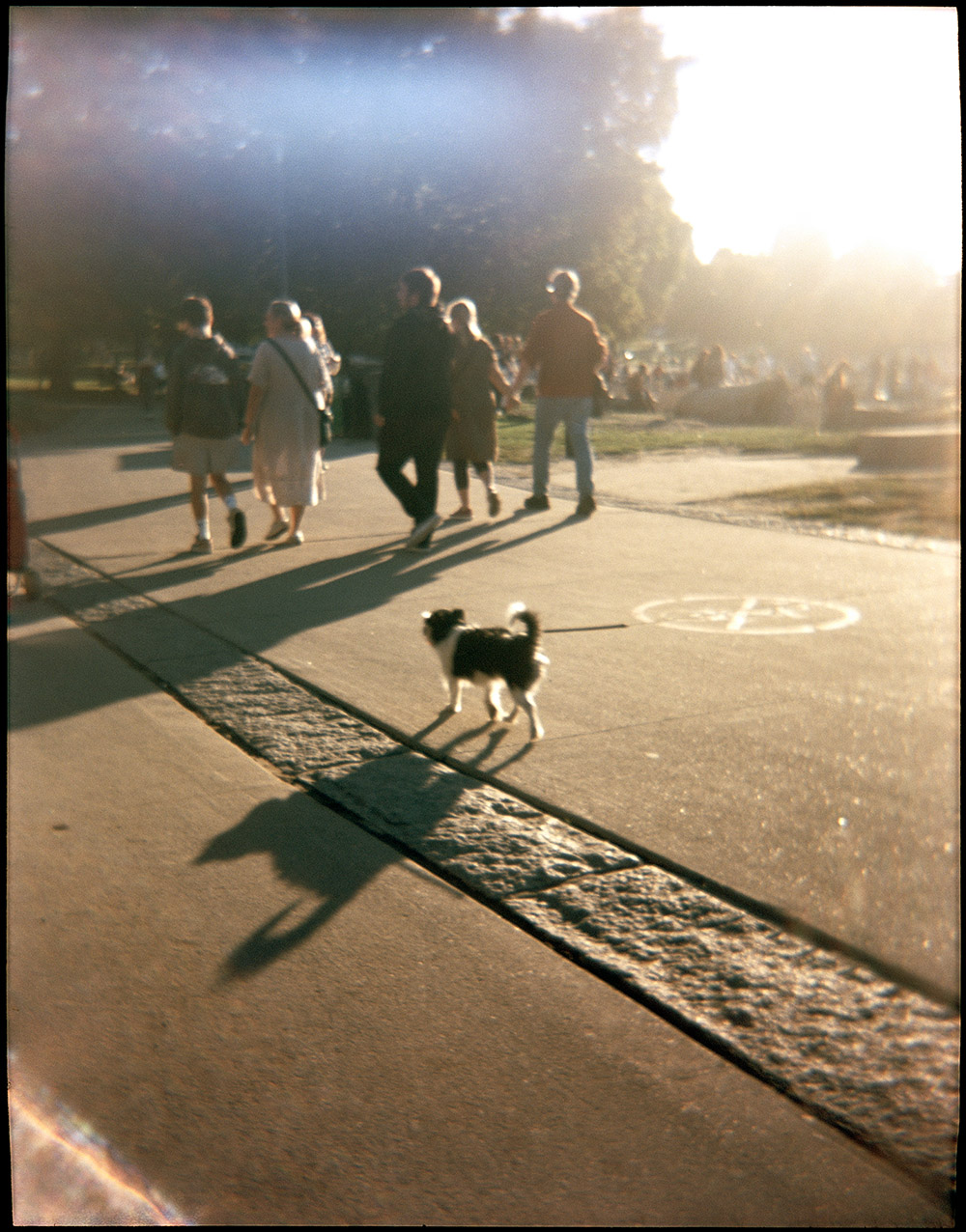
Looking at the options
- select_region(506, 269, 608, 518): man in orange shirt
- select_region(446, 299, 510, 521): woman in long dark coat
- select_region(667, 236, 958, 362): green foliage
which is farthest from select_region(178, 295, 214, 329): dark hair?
select_region(667, 236, 958, 362): green foliage

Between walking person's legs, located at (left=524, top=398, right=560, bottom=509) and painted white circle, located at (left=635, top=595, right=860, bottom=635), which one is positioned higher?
walking person's legs, located at (left=524, top=398, right=560, bottom=509)

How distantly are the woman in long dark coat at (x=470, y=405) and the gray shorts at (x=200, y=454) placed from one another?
7.16 feet

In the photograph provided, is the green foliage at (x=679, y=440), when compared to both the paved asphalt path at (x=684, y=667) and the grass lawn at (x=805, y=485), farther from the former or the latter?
the paved asphalt path at (x=684, y=667)

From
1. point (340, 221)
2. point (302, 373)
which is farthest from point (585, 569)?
point (340, 221)

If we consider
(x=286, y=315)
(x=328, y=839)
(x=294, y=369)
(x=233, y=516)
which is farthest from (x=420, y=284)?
(x=328, y=839)

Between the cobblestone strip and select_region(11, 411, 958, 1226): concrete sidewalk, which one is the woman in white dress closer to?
select_region(11, 411, 958, 1226): concrete sidewalk

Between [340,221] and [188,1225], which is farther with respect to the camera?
[340,221]

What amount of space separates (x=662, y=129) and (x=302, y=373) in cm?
733

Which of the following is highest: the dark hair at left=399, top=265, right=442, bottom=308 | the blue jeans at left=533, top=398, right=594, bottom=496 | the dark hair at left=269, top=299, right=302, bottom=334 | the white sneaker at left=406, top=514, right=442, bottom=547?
the dark hair at left=399, top=265, right=442, bottom=308

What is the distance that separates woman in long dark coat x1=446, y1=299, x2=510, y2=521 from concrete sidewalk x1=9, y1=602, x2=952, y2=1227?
23.5ft

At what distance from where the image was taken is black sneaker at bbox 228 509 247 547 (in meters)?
9.44

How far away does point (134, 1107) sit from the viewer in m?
2.47

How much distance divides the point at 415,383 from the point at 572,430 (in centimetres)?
236

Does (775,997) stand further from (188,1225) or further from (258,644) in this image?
(258,644)
